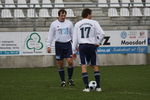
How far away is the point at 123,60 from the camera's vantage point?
1091 inches

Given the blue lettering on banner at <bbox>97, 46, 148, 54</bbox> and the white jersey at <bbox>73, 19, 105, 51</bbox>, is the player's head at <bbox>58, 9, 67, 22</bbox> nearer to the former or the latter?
the white jersey at <bbox>73, 19, 105, 51</bbox>

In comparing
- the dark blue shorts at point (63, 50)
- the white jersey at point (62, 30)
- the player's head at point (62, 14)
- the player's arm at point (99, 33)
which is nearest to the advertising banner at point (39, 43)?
the dark blue shorts at point (63, 50)

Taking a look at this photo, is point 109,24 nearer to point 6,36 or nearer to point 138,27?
point 138,27

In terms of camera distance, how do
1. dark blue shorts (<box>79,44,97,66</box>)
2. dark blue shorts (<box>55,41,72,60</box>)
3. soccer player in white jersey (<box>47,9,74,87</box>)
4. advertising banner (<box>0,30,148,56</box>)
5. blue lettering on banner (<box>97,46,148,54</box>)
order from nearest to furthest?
dark blue shorts (<box>79,44,97,66</box>) < soccer player in white jersey (<box>47,9,74,87</box>) < dark blue shorts (<box>55,41,72,60</box>) < advertising banner (<box>0,30,148,56</box>) < blue lettering on banner (<box>97,46,148,54</box>)

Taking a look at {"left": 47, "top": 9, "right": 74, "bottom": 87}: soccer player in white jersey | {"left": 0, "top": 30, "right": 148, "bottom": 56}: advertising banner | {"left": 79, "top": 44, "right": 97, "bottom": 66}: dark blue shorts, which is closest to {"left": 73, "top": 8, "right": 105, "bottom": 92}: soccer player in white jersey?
{"left": 79, "top": 44, "right": 97, "bottom": 66}: dark blue shorts

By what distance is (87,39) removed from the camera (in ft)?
45.2

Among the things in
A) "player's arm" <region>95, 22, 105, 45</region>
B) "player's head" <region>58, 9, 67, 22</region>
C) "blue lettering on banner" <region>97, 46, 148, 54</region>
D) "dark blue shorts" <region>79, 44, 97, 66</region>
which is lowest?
"blue lettering on banner" <region>97, 46, 148, 54</region>

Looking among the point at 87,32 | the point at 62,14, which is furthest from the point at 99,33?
the point at 62,14

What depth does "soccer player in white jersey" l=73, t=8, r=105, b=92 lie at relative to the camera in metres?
13.7

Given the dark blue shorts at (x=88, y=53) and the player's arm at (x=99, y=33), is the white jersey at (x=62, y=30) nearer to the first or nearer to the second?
the dark blue shorts at (x=88, y=53)

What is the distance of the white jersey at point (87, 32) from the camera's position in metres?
13.7

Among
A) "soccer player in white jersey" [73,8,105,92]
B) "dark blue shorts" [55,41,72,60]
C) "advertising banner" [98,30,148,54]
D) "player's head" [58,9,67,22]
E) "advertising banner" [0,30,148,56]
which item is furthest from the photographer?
"advertising banner" [98,30,148,54]

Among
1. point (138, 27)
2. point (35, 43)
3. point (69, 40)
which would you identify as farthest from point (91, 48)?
point (138, 27)

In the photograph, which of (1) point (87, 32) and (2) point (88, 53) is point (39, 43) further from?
(1) point (87, 32)
